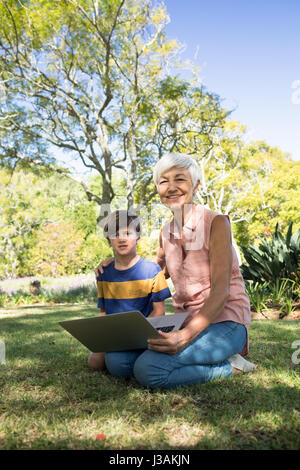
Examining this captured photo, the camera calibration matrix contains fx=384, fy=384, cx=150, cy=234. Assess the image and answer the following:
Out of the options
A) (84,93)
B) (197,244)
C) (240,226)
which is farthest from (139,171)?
(240,226)

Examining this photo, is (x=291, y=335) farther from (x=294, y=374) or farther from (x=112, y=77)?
(x=112, y=77)

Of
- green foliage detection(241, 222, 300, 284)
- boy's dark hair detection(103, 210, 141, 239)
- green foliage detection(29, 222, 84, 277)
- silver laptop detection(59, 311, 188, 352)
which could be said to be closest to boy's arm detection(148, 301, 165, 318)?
silver laptop detection(59, 311, 188, 352)

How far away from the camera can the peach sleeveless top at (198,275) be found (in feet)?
8.80

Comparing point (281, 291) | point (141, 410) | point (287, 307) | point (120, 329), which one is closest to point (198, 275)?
point (120, 329)

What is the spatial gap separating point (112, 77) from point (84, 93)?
120cm

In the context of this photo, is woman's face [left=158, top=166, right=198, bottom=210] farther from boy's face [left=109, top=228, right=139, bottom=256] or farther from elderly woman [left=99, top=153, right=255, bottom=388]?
boy's face [left=109, top=228, right=139, bottom=256]

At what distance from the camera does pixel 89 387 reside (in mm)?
2607

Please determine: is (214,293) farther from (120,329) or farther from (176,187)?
(176,187)

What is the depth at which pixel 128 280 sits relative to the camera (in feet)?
9.77

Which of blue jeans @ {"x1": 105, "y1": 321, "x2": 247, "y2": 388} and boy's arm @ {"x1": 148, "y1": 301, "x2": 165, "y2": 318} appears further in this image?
boy's arm @ {"x1": 148, "y1": 301, "x2": 165, "y2": 318}

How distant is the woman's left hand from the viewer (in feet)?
7.70

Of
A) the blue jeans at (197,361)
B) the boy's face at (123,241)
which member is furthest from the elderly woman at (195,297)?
the boy's face at (123,241)

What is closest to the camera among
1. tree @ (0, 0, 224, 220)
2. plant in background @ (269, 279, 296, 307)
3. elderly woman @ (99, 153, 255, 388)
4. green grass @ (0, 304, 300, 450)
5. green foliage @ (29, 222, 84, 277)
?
green grass @ (0, 304, 300, 450)

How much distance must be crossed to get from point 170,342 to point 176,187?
42.1 inches
